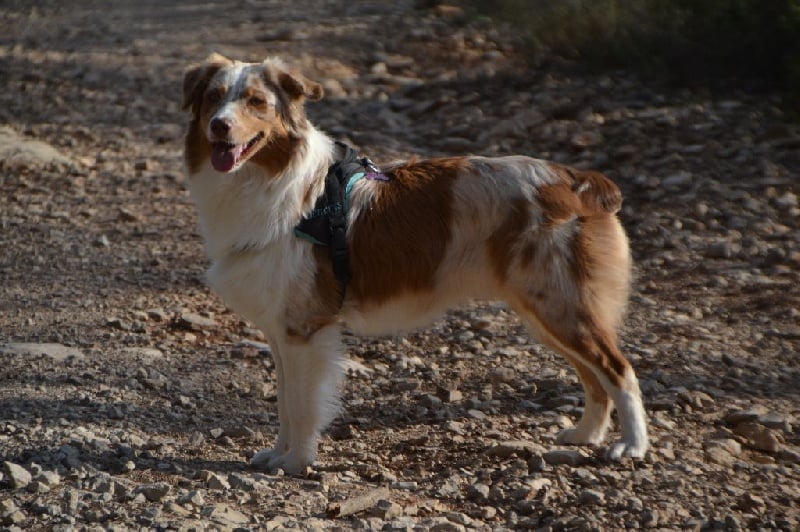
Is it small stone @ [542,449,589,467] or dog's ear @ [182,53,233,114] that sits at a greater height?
dog's ear @ [182,53,233,114]

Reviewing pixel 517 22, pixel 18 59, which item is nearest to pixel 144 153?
pixel 18 59

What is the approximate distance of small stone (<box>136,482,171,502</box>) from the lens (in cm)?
464

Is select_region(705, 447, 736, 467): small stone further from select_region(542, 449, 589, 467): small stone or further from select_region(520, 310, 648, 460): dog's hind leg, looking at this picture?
select_region(542, 449, 589, 467): small stone

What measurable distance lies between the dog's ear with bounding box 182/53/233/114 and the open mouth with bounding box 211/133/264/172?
1.21 ft

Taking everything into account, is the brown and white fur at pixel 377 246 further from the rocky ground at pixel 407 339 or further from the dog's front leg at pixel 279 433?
the rocky ground at pixel 407 339

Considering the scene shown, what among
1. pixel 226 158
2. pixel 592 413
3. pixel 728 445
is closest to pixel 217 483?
pixel 226 158

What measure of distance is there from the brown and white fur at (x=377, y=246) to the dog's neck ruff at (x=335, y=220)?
0.04 meters

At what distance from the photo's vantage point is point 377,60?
12.8m

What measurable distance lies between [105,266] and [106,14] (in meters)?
9.10

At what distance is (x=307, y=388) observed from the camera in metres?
5.19

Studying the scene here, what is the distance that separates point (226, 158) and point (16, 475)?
1705 millimetres

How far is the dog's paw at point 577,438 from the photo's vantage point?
213 inches

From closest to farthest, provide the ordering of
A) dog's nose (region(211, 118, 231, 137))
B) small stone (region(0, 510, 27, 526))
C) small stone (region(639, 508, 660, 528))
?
small stone (region(0, 510, 27, 526)), small stone (region(639, 508, 660, 528)), dog's nose (region(211, 118, 231, 137))

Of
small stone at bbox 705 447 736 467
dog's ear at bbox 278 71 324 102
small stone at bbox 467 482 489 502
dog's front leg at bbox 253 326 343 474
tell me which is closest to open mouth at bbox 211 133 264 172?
dog's ear at bbox 278 71 324 102
